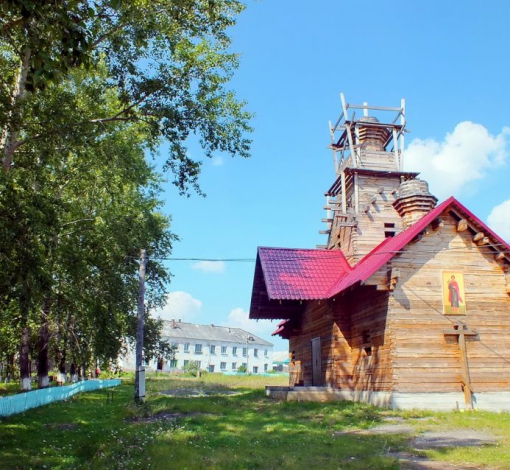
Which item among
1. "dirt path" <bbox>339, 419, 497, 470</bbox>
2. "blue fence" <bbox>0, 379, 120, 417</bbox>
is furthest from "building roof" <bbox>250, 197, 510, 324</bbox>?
"blue fence" <bbox>0, 379, 120, 417</bbox>

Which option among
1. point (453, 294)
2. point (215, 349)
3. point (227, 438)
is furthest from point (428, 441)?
point (215, 349)

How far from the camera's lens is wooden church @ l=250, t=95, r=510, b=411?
55.6 ft

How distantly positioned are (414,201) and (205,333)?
2739 inches

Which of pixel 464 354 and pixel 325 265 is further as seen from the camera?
pixel 325 265

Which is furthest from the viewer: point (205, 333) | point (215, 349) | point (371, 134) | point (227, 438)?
point (205, 333)

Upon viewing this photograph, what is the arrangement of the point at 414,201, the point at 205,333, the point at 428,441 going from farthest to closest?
the point at 205,333, the point at 414,201, the point at 428,441

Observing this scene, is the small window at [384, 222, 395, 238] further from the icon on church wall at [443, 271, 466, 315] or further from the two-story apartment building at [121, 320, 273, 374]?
the two-story apartment building at [121, 320, 273, 374]

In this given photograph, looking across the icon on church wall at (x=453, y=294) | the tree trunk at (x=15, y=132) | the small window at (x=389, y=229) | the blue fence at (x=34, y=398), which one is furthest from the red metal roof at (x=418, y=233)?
the blue fence at (x=34, y=398)

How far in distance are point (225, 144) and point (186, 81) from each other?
7.56ft

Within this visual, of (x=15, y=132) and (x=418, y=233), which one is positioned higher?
(x=15, y=132)

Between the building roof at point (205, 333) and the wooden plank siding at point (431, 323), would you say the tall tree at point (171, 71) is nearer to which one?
the wooden plank siding at point (431, 323)

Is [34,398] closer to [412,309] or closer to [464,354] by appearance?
[412,309]

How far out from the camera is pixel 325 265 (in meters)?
23.6

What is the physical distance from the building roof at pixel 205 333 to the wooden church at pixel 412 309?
61.8 m
